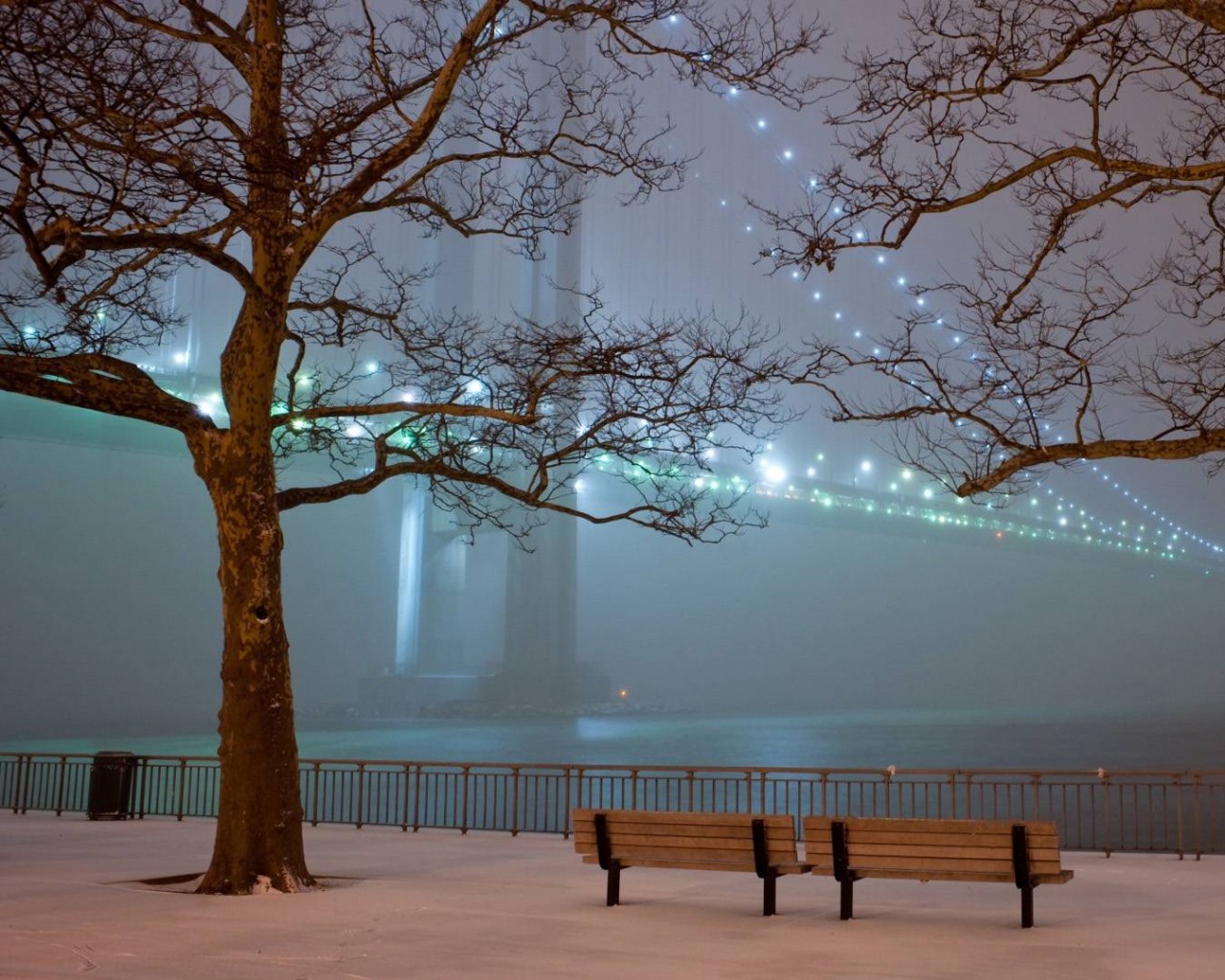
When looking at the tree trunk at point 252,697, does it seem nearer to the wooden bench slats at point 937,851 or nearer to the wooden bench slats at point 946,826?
the wooden bench slats at point 946,826

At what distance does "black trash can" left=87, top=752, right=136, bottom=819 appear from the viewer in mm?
13227

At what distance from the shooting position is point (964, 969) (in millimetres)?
5367

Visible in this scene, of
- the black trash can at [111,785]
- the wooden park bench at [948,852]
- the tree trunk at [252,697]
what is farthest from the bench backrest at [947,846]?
the black trash can at [111,785]

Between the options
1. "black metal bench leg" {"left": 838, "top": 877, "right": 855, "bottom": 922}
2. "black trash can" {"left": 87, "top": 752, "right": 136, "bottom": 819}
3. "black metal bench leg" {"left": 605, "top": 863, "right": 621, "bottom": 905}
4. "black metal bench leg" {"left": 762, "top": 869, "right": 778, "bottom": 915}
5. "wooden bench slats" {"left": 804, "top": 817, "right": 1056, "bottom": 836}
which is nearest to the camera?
"wooden bench slats" {"left": 804, "top": 817, "right": 1056, "bottom": 836}

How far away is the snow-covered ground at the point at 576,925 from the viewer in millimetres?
5355

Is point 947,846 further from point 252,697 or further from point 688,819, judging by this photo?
point 252,697

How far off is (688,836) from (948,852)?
1.38 meters

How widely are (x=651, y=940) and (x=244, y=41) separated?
6.05 m

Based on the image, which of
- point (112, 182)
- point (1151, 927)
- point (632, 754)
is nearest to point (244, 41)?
point (112, 182)

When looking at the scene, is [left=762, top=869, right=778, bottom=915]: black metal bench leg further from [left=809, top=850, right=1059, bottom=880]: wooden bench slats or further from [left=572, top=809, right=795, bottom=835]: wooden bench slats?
[left=809, top=850, right=1059, bottom=880]: wooden bench slats

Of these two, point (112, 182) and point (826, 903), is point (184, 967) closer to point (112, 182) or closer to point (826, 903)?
point (112, 182)

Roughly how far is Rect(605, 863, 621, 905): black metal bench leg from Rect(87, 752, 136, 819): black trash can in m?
7.69

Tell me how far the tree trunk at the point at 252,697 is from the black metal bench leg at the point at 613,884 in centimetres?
190

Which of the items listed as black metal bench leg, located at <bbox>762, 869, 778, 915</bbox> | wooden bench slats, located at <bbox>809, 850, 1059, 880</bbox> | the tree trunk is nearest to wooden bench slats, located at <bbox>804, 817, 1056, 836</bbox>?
wooden bench slats, located at <bbox>809, 850, 1059, 880</bbox>
